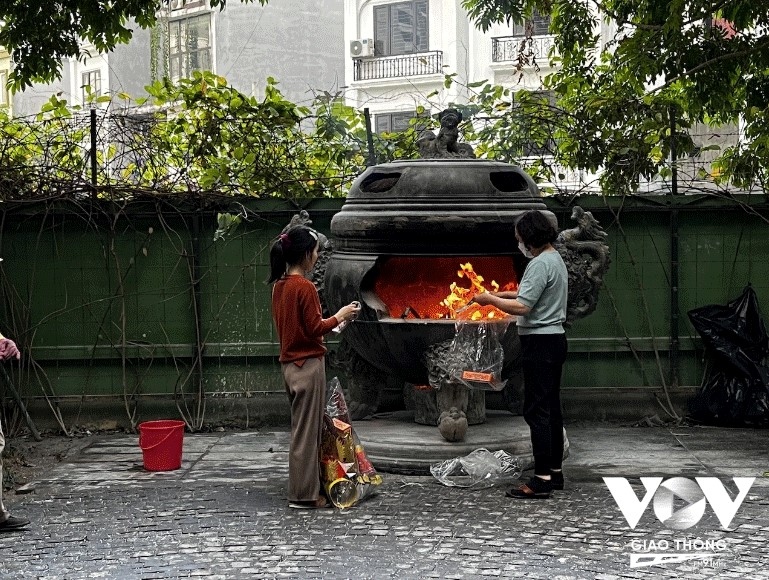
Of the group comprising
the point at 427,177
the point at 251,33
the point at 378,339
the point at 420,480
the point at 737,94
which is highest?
the point at 251,33

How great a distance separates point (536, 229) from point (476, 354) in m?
1.06

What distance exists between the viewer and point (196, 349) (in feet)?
32.8

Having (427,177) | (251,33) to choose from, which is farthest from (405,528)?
(251,33)

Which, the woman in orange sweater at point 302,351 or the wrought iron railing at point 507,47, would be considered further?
the wrought iron railing at point 507,47

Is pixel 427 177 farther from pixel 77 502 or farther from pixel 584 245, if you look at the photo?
pixel 77 502

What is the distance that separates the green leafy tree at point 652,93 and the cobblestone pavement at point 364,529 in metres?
2.93

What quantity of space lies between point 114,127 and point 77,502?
4138 mm

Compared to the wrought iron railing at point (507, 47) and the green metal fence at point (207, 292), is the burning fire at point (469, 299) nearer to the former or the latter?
the green metal fence at point (207, 292)

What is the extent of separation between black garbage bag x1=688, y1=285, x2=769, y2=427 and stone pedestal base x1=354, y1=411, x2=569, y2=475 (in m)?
1.99

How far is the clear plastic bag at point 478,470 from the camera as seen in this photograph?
7449 mm

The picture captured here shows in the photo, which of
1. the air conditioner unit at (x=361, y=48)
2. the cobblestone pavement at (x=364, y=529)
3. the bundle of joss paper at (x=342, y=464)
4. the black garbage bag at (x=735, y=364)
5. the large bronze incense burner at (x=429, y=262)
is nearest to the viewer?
the cobblestone pavement at (x=364, y=529)

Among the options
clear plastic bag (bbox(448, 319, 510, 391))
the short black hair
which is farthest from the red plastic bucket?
the short black hair

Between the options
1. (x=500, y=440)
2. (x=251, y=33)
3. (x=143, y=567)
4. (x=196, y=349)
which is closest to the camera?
(x=143, y=567)

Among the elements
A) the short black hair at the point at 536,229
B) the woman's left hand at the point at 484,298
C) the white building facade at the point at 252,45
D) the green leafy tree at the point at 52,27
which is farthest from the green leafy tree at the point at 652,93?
the white building facade at the point at 252,45
